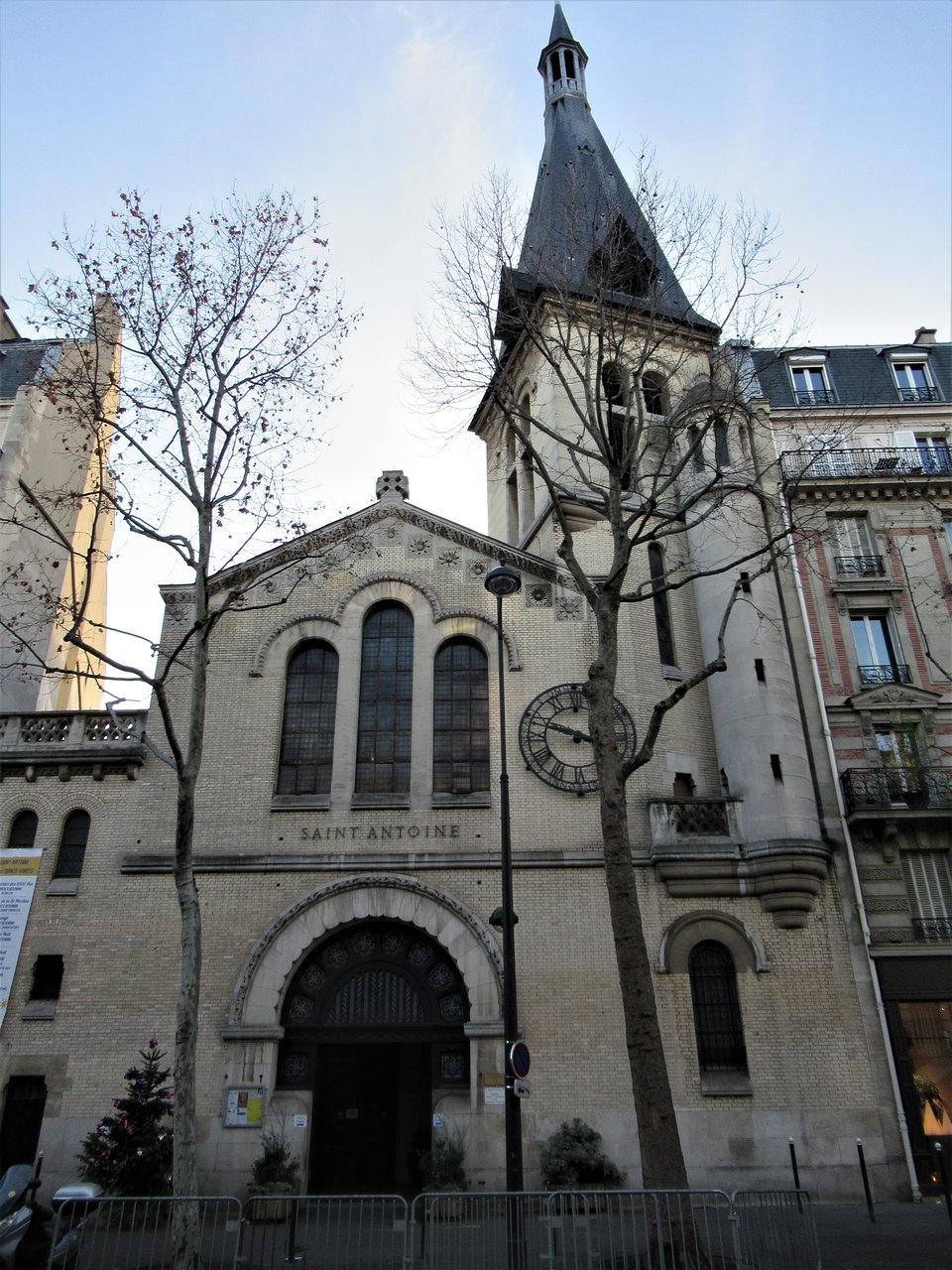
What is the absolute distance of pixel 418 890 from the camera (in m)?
17.0

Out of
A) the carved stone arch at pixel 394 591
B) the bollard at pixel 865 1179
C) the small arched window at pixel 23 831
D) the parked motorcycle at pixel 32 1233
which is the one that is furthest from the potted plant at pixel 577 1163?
the small arched window at pixel 23 831

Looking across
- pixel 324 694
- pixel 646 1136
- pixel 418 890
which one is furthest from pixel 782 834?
pixel 324 694

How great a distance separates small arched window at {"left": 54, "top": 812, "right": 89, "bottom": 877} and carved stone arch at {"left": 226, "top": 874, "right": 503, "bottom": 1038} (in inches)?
162

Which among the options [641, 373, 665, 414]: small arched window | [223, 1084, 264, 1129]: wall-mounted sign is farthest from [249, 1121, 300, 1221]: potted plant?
[641, 373, 665, 414]: small arched window

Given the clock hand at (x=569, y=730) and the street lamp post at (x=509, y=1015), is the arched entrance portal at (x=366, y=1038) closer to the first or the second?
the street lamp post at (x=509, y=1015)

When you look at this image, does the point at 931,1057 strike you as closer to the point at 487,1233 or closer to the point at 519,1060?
the point at 519,1060

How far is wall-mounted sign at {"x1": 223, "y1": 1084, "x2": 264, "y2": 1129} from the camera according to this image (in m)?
15.3

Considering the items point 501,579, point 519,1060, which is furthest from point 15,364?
point 519,1060

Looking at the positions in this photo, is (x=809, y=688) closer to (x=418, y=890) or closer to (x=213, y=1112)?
(x=418, y=890)

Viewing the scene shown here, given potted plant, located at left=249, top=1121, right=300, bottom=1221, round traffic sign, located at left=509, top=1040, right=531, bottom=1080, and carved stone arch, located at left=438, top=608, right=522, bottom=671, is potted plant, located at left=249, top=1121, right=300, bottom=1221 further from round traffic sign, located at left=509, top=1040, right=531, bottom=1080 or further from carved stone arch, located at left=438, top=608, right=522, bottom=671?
carved stone arch, located at left=438, top=608, right=522, bottom=671

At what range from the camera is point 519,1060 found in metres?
11.1

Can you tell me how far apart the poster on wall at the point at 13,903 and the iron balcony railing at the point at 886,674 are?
1778cm

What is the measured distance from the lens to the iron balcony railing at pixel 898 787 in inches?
731

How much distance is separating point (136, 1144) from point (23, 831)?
6.74 meters
